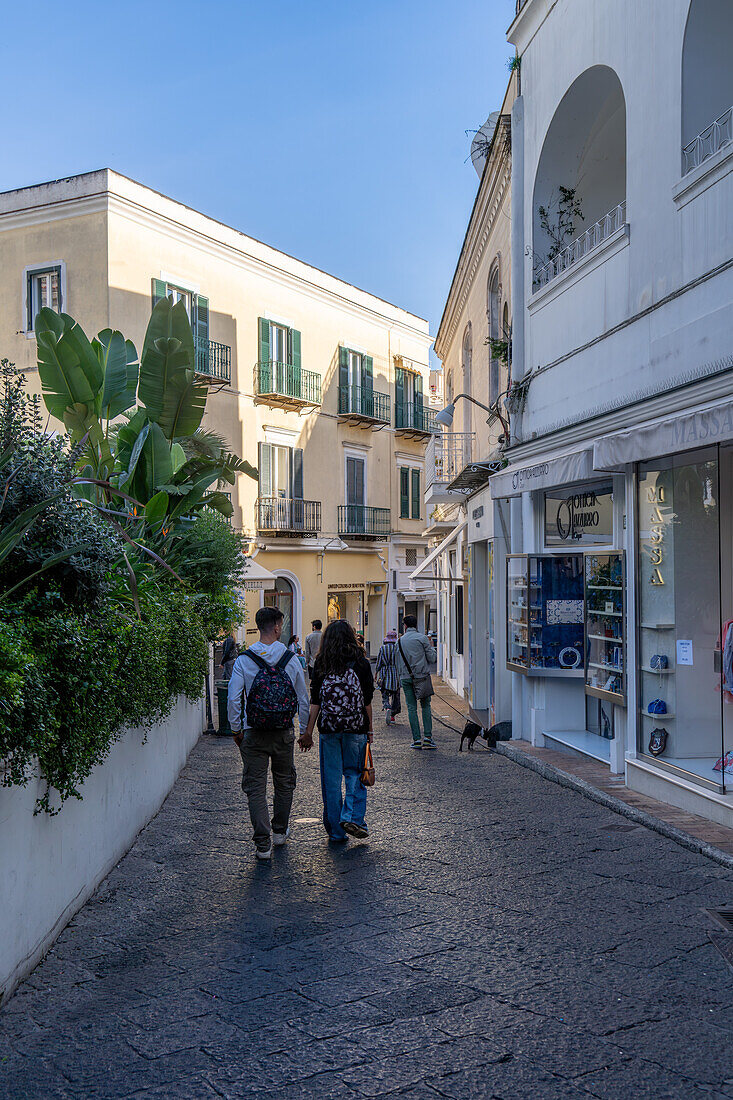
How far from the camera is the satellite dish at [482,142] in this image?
18.3m

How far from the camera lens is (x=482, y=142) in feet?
61.4

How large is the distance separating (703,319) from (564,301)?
4082 millimetres

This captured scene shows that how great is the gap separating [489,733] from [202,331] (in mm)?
18442

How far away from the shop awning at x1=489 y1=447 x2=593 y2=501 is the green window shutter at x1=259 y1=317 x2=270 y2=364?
19.4 metres

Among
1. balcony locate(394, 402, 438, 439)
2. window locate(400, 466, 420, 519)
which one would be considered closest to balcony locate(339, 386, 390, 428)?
balcony locate(394, 402, 438, 439)

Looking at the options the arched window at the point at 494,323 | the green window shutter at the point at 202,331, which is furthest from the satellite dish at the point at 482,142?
the green window shutter at the point at 202,331

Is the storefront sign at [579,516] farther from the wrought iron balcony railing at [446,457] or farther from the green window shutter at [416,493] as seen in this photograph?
the green window shutter at [416,493]

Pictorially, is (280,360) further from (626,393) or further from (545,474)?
(626,393)

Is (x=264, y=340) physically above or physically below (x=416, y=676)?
above

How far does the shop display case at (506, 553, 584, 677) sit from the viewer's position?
42.5 ft

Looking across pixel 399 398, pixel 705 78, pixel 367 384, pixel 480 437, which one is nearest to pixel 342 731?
pixel 705 78

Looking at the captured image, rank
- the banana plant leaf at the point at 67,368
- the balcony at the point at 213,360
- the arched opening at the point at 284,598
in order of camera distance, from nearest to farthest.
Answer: the banana plant leaf at the point at 67,368 → the balcony at the point at 213,360 → the arched opening at the point at 284,598

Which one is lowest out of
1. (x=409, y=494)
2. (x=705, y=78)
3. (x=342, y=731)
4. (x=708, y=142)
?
(x=342, y=731)

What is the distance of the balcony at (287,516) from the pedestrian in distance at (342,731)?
2356 centimetres
